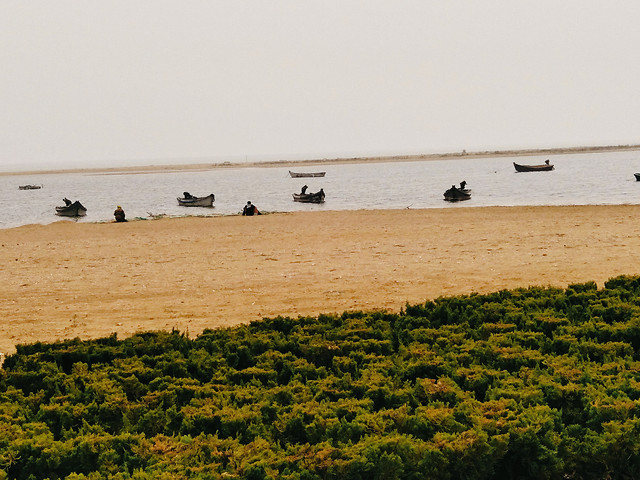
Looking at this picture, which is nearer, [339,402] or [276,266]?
[339,402]

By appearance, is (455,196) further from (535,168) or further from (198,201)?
(535,168)

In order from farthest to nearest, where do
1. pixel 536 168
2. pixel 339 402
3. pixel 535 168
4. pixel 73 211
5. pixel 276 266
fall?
pixel 535 168 < pixel 536 168 < pixel 73 211 < pixel 276 266 < pixel 339 402

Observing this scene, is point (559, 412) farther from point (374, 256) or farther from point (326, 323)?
point (374, 256)

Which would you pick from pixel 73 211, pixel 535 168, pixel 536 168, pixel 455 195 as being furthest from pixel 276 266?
pixel 535 168

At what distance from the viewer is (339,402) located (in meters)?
6.19

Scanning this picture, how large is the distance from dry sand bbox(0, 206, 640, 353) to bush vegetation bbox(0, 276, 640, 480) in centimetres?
175

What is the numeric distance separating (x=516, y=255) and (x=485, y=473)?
1443cm

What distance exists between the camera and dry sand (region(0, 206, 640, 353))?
13617 mm

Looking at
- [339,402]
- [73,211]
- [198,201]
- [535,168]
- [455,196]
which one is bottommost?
[73,211]

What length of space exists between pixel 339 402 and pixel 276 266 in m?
12.6

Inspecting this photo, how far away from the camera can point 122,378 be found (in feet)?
22.8

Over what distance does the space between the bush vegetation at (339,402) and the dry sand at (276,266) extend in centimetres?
175

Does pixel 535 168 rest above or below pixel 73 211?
above

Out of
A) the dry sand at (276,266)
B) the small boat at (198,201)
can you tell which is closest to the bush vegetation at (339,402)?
the dry sand at (276,266)
